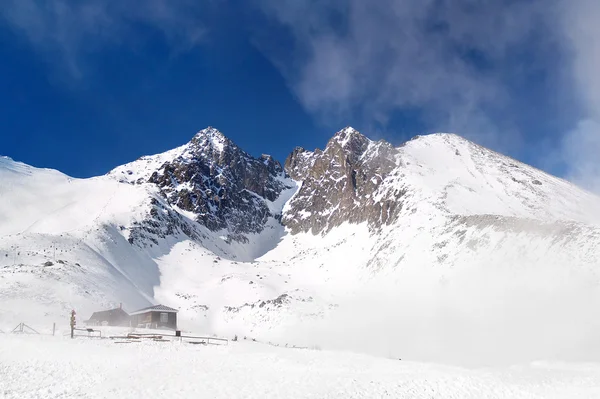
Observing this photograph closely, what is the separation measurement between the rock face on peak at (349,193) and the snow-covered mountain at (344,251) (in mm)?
795

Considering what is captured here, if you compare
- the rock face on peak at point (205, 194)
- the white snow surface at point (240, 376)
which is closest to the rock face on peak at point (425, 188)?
the rock face on peak at point (205, 194)

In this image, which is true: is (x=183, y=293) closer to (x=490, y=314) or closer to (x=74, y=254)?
(x=74, y=254)

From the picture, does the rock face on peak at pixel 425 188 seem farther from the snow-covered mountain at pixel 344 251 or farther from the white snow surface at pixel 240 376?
the white snow surface at pixel 240 376

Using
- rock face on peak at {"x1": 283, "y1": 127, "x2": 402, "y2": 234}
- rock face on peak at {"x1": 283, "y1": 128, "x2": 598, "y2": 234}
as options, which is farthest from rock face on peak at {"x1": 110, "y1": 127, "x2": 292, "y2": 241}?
rock face on peak at {"x1": 283, "y1": 128, "x2": 598, "y2": 234}

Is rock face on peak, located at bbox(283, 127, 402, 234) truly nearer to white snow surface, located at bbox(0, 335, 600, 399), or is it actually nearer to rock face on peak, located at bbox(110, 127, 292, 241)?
rock face on peak, located at bbox(110, 127, 292, 241)

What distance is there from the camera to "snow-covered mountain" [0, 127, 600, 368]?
5764cm

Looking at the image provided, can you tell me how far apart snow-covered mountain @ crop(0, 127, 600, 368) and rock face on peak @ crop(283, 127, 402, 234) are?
80 centimetres

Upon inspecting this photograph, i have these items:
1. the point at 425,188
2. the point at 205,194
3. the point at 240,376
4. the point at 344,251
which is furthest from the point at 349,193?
the point at 240,376

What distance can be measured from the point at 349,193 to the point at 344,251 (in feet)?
138

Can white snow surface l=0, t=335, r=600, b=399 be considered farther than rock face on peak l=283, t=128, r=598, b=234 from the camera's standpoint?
No

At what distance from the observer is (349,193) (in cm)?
16800

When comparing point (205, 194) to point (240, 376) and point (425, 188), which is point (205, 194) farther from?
point (240, 376)

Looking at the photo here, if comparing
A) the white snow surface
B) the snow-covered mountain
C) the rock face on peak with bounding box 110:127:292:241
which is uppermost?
the rock face on peak with bounding box 110:127:292:241

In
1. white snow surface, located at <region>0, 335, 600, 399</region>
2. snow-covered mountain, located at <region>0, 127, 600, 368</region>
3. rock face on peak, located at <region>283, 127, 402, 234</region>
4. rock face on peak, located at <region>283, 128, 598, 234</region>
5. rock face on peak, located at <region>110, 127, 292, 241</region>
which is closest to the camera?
white snow surface, located at <region>0, 335, 600, 399</region>
